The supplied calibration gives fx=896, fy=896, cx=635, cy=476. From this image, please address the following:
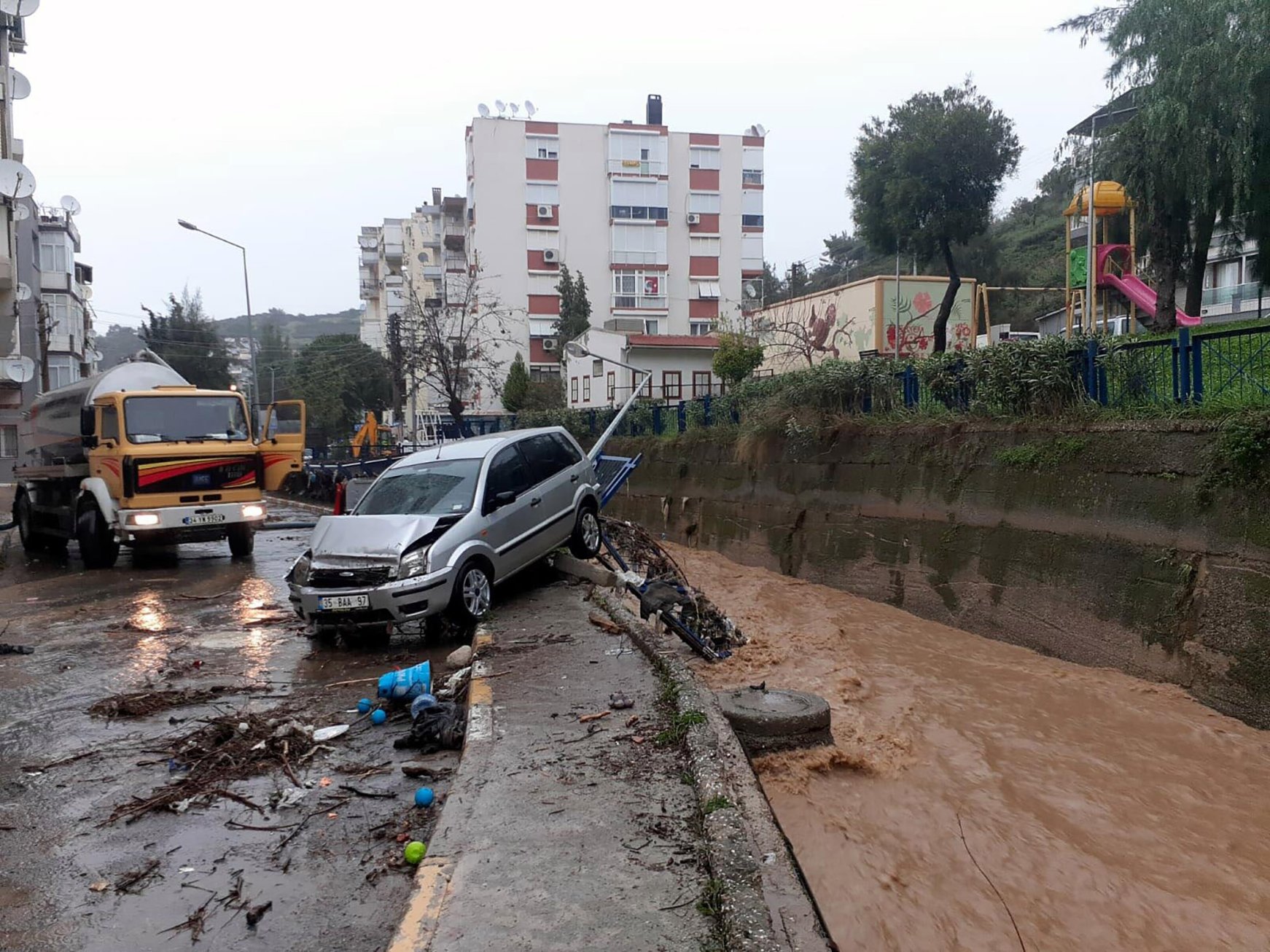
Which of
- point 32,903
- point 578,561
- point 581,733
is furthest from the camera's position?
point 578,561

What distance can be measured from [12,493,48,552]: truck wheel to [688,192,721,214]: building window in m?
45.0

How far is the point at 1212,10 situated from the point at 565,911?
771 inches

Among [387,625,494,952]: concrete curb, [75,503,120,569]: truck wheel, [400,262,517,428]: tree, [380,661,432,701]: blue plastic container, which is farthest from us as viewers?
[400,262,517,428]: tree

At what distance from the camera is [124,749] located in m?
5.86

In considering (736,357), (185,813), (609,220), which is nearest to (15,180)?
(736,357)

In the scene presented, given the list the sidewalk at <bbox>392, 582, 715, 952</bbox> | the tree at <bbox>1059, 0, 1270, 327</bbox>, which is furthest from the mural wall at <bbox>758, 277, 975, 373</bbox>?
the sidewalk at <bbox>392, 582, 715, 952</bbox>

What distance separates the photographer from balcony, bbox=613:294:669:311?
5459cm

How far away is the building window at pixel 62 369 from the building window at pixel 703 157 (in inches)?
1445

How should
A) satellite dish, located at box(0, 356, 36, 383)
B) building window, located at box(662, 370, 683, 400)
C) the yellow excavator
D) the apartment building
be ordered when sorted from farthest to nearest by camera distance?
the apartment building < building window, located at box(662, 370, 683, 400) < the yellow excavator < satellite dish, located at box(0, 356, 36, 383)

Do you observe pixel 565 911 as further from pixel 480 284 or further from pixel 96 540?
pixel 480 284

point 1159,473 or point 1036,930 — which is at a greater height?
point 1159,473

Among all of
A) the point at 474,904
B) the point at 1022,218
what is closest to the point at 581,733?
the point at 474,904

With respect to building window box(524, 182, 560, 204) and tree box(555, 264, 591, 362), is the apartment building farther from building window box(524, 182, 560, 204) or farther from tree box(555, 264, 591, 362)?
tree box(555, 264, 591, 362)

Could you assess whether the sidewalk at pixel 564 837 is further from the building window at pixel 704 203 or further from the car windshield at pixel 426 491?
the building window at pixel 704 203
